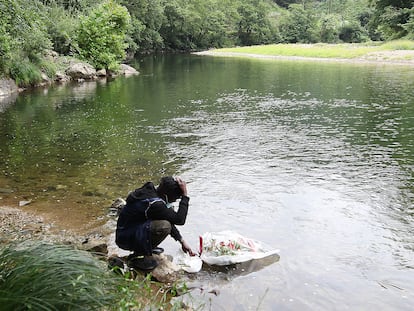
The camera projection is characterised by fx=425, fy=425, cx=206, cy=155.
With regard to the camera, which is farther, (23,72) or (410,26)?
(410,26)

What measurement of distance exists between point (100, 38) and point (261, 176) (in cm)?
3378

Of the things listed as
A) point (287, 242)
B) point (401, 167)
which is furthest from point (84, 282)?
point (401, 167)

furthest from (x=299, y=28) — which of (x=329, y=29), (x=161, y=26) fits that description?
(x=161, y=26)

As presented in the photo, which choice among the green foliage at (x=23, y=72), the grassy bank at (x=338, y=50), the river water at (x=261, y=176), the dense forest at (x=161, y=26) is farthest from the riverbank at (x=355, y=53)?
the green foliage at (x=23, y=72)

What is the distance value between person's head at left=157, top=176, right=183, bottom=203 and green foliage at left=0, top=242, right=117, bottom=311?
82.2 inches

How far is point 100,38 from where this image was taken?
4062 centimetres

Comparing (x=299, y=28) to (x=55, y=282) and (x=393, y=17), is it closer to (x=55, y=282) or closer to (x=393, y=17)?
(x=393, y=17)

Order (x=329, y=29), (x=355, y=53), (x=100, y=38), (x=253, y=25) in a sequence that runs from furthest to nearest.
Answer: (x=253, y=25), (x=329, y=29), (x=355, y=53), (x=100, y=38)

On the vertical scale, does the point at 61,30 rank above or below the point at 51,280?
above

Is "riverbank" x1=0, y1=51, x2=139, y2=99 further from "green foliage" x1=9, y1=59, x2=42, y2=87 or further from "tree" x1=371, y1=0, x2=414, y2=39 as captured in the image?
"tree" x1=371, y1=0, x2=414, y2=39

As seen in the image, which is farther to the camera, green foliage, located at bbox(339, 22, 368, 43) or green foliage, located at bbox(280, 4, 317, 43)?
green foliage, located at bbox(280, 4, 317, 43)

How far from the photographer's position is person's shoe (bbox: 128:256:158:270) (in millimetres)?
6121

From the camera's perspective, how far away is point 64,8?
44.3 metres

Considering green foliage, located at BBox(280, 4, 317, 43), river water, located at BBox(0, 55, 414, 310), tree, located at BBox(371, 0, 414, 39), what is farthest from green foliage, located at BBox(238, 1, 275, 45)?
river water, located at BBox(0, 55, 414, 310)
